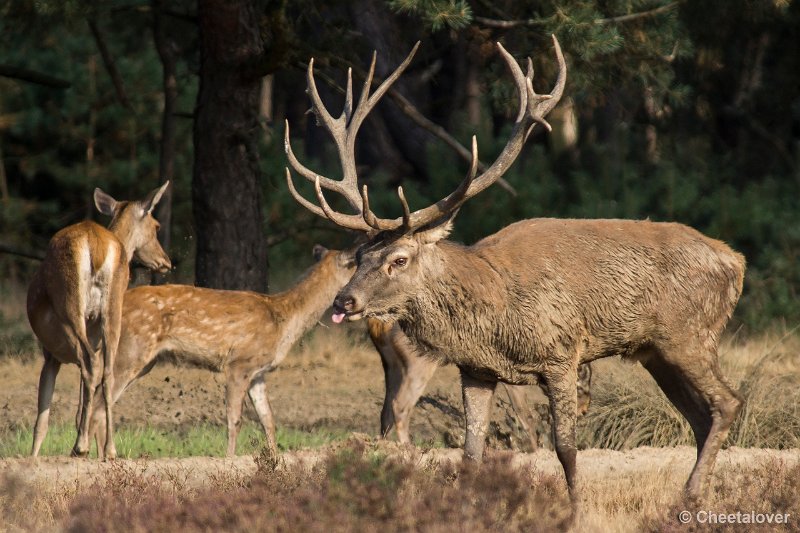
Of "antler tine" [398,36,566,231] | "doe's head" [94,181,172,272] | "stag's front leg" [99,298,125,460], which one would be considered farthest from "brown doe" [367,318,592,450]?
"antler tine" [398,36,566,231]

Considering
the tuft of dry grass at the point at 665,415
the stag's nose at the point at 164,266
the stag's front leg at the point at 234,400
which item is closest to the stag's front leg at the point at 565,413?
the stag's front leg at the point at 234,400

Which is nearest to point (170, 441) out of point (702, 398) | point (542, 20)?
point (702, 398)

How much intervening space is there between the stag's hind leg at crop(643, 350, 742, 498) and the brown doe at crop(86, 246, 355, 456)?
3.10 metres

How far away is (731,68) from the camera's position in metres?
19.2

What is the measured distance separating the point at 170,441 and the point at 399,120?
11.3 meters

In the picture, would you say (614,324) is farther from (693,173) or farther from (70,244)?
(693,173)

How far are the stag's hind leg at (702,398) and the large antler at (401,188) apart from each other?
147cm

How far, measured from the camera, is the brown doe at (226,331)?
9.77 meters

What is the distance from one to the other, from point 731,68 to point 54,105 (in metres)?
9.14

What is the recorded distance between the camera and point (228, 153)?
12180 mm

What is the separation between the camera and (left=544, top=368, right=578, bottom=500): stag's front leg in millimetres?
7320

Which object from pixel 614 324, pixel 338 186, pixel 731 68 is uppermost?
pixel 731 68

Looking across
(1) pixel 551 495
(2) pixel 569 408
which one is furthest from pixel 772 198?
(1) pixel 551 495

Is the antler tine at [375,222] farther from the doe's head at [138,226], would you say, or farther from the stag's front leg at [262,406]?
the doe's head at [138,226]
